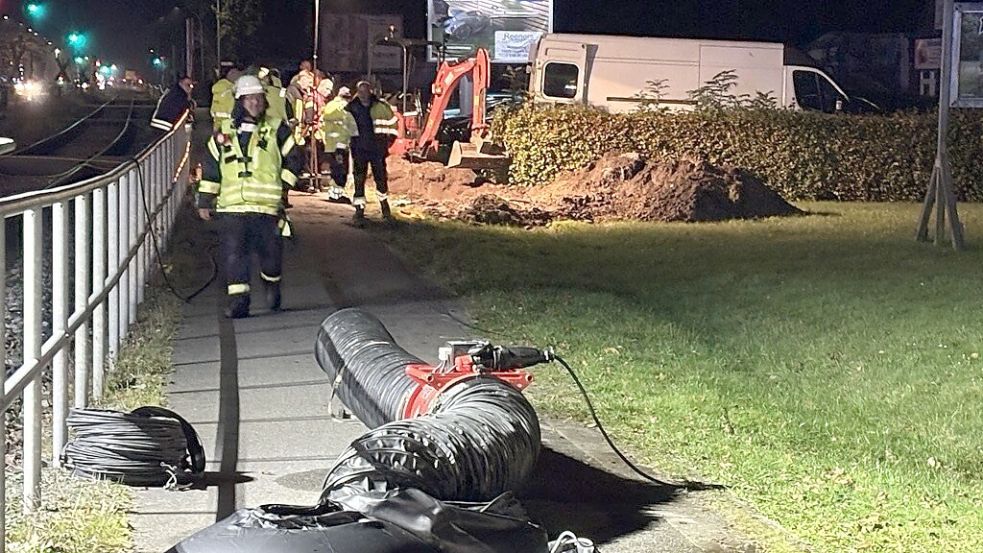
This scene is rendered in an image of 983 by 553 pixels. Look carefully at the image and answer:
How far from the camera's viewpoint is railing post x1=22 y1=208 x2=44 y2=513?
217 inches

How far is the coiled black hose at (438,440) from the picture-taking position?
15.8 ft

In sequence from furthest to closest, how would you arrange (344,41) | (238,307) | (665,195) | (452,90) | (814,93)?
(344,41) → (814,93) → (452,90) → (665,195) → (238,307)

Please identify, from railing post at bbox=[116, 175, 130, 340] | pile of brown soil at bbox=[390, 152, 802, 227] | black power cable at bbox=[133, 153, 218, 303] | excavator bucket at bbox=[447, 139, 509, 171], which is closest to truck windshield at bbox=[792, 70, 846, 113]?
pile of brown soil at bbox=[390, 152, 802, 227]

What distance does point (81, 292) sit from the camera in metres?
6.94

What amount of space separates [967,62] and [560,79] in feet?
33.6

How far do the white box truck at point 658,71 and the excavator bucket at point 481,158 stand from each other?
103 inches

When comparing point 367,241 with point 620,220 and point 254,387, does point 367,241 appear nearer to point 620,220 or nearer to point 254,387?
point 620,220

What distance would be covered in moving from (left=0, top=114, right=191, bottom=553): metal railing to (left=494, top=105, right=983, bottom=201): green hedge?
1076 cm

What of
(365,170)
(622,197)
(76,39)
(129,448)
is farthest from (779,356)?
(76,39)

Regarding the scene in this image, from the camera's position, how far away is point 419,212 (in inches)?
773

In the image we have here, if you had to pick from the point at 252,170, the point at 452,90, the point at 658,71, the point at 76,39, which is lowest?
the point at 252,170

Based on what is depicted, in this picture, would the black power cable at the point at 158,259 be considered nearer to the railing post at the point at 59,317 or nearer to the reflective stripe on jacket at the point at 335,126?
the railing post at the point at 59,317

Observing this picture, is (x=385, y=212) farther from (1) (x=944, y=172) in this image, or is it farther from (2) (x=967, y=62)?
(2) (x=967, y=62)

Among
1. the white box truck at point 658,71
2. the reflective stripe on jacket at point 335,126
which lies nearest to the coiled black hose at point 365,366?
the reflective stripe on jacket at point 335,126
